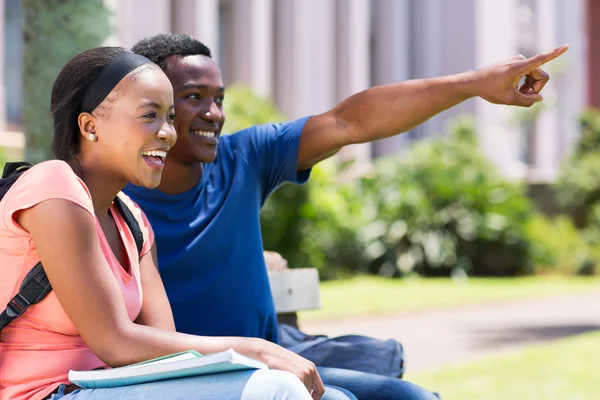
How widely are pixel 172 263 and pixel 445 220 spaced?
15.5 m

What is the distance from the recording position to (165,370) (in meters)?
2.32

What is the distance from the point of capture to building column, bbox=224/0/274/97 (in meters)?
19.0

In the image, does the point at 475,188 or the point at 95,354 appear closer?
the point at 95,354

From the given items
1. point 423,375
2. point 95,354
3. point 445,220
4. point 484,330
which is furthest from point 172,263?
point 445,220

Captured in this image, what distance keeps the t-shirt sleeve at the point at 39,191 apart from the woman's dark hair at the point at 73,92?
22 cm

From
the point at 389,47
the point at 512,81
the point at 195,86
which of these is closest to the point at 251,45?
the point at 389,47

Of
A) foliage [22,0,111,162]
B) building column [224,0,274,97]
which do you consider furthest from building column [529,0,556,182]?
foliage [22,0,111,162]

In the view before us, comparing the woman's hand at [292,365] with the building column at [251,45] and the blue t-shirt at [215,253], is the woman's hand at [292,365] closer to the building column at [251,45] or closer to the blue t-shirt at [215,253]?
the blue t-shirt at [215,253]

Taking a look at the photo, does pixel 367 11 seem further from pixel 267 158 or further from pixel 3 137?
pixel 267 158

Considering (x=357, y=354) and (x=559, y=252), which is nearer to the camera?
(x=357, y=354)

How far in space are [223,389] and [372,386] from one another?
940 millimetres

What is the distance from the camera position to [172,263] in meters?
3.38

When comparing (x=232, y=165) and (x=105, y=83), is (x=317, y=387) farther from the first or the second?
(x=232, y=165)

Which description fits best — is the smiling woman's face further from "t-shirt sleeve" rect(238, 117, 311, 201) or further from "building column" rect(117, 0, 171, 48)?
"building column" rect(117, 0, 171, 48)
